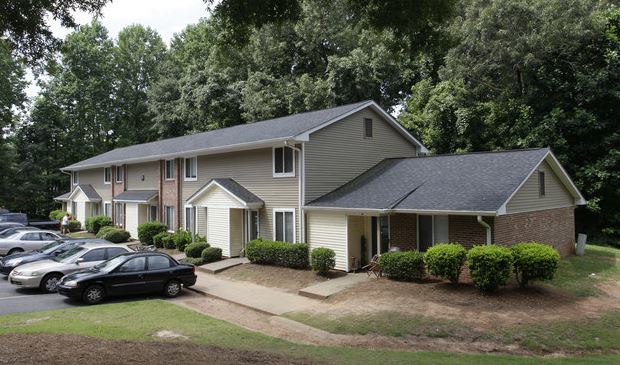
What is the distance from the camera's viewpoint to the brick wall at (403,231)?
18.0 meters

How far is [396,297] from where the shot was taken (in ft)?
47.9

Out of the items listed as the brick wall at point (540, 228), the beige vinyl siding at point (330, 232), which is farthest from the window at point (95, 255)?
the brick wall at point (540, 228)

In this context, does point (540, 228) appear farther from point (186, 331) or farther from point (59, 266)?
point (59, 266)

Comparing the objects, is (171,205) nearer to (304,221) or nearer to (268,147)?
(268,147)

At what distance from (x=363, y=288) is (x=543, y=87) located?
800 inches

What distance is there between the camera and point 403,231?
18.2 meters

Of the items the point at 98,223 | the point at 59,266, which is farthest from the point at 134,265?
the point at 98,223

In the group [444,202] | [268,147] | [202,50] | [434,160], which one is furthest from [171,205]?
[202,50]

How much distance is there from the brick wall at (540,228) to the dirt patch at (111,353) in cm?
1020

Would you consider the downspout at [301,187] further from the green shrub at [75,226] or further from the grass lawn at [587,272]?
the green shrub at [75,226]

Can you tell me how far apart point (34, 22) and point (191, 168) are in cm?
1715

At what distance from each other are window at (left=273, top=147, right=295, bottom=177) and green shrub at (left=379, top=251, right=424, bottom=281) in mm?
6109

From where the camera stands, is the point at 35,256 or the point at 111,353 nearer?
the point at 111,353

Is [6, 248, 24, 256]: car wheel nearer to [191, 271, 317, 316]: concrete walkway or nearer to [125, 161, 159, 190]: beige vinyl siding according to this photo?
[125, 161, 159, 190]: beige vinyl siding
